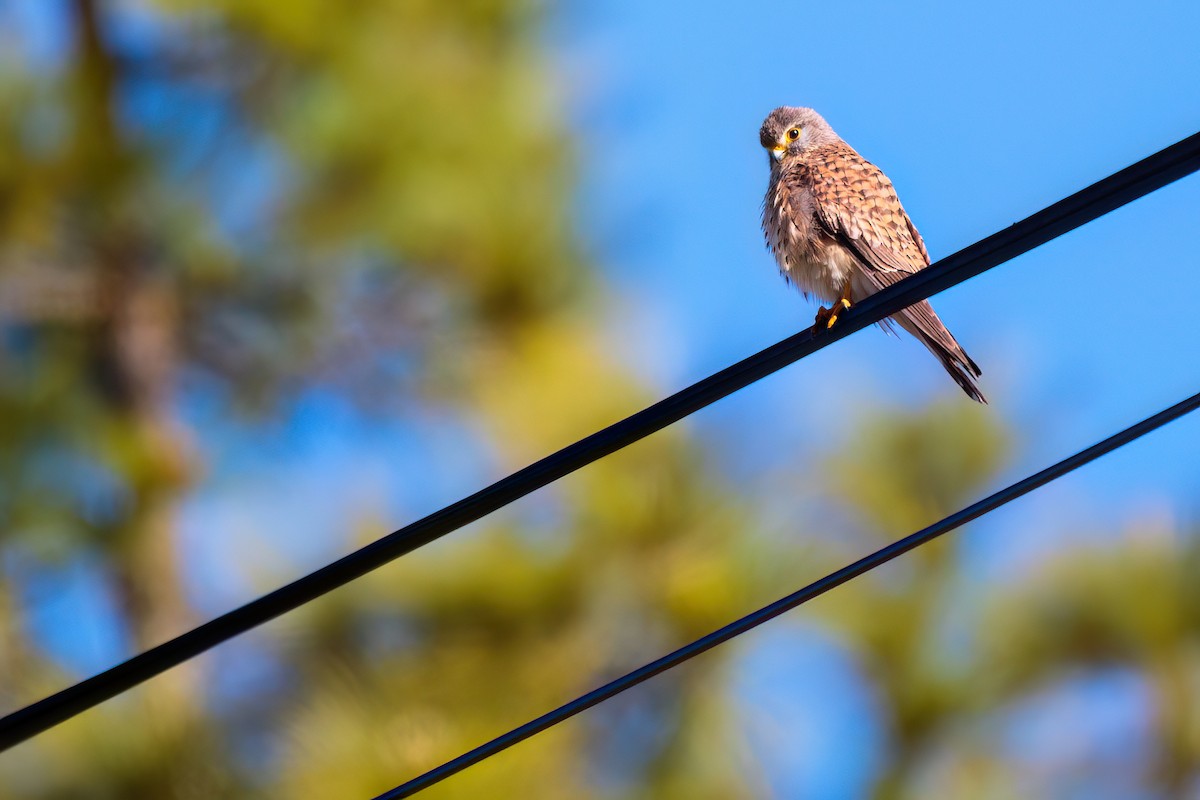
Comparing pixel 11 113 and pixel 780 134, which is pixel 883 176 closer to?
pixel 780 134

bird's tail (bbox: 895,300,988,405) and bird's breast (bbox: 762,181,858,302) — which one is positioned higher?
bird's breast (bbox: 762,181,858,302)

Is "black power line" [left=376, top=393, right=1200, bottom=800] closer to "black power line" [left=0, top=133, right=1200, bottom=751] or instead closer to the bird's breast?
"black power line" [left=0, top=133, right=1200, bottom=751]

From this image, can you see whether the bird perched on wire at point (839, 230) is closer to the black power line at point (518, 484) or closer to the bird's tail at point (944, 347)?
the bird's tail at point (944, 347)

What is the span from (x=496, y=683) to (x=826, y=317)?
2770 millimetres

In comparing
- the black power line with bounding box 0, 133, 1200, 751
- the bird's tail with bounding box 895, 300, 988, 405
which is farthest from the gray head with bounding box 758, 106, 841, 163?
the black power line with bounding box 0, 133, 1200, 751

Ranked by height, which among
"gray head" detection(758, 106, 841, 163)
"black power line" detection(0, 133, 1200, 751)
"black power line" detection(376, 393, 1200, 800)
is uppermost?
"gray head" detection(758, 106, 841, 163)

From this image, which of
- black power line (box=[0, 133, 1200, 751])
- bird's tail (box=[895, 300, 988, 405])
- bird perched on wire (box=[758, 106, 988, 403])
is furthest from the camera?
bird perched on wire (box=[758, 106, 988, 403])

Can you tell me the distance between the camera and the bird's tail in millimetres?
2961

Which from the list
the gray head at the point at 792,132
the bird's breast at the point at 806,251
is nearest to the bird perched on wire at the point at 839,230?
the bird's breast at the point at 806,251

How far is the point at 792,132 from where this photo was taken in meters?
4.00

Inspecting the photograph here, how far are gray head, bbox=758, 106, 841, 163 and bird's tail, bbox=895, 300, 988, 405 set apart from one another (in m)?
1.05

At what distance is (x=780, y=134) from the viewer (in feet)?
13.1

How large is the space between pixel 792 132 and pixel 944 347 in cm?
125

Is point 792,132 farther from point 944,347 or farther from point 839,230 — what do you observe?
point 944,347
